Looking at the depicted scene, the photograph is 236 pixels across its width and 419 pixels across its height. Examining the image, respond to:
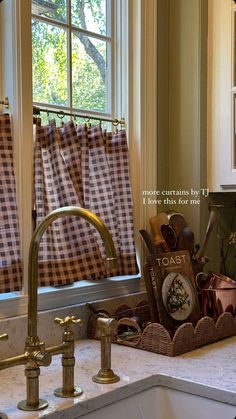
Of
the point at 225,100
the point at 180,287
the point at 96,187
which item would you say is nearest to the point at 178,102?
the point at 225,100

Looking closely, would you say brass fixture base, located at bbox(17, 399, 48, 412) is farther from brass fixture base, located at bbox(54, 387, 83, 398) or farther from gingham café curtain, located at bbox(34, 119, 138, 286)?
gingham café curtain, located at bbox(34, 119, 138, 286)

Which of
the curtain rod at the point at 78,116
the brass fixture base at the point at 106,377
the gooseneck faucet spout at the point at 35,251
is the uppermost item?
the curtain rod at the point at 78,116

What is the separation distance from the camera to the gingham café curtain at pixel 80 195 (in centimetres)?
172

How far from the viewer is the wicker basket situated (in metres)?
1.58

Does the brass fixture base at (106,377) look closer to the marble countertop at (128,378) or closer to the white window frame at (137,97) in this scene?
the marble countertop at (128,378)

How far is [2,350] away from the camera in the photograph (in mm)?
1535

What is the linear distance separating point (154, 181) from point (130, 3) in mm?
716

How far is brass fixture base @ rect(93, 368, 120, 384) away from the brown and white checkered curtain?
380mm

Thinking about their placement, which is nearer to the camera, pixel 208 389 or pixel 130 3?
pixel 208 389

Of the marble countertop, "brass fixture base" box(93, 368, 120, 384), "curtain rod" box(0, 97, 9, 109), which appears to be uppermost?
"curtain rod" box(0, 97, 9, 109)

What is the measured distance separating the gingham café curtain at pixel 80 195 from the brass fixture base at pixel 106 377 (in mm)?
400

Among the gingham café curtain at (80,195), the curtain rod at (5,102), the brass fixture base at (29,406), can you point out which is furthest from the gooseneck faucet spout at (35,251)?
the curtain rod at (5,102)

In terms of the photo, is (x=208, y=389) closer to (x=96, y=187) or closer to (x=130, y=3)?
(x=96, y=187)

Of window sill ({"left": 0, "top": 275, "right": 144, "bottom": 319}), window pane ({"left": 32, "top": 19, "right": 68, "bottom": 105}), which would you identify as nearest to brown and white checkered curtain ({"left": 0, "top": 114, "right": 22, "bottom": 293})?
window sill ({"left": 0, "top": 275, "right": 144, "bottom": 319})
